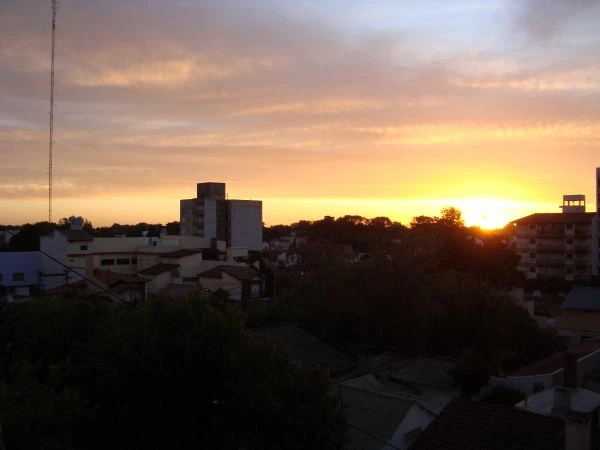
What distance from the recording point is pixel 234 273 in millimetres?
45562

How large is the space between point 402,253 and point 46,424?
18.3m

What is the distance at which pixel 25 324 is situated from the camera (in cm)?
1584

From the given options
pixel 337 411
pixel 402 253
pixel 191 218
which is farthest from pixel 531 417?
pixel 191 218

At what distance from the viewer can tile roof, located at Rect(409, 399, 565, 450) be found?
35.5ft

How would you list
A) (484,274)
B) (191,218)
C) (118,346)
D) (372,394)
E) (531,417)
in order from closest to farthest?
(531,417) → (118,346) → (372,394) → (484,274) → (191,218)

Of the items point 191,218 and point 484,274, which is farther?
point 191,218

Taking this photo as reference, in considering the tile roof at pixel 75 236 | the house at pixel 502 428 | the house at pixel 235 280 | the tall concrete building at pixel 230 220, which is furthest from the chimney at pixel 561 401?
the tall concrete building at pixel 230 220

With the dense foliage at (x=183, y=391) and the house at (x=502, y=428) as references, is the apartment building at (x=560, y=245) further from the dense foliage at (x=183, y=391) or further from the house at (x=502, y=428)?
the dense foliage at (x=183, y=391)

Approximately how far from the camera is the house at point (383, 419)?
14.3 m

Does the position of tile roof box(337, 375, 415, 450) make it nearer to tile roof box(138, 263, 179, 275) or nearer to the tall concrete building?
tile roof box(138, 263, 179, 275)

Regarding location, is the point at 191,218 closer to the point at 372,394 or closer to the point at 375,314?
the point at 375,314

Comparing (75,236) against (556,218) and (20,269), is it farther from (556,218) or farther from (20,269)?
(556,218)

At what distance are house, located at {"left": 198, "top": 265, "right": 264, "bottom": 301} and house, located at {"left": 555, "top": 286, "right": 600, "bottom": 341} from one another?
21937mm

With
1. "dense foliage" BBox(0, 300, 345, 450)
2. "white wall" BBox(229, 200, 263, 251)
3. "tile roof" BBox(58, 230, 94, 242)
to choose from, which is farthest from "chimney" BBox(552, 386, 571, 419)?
"white wall" BBox(229, 200, 263, 251)
